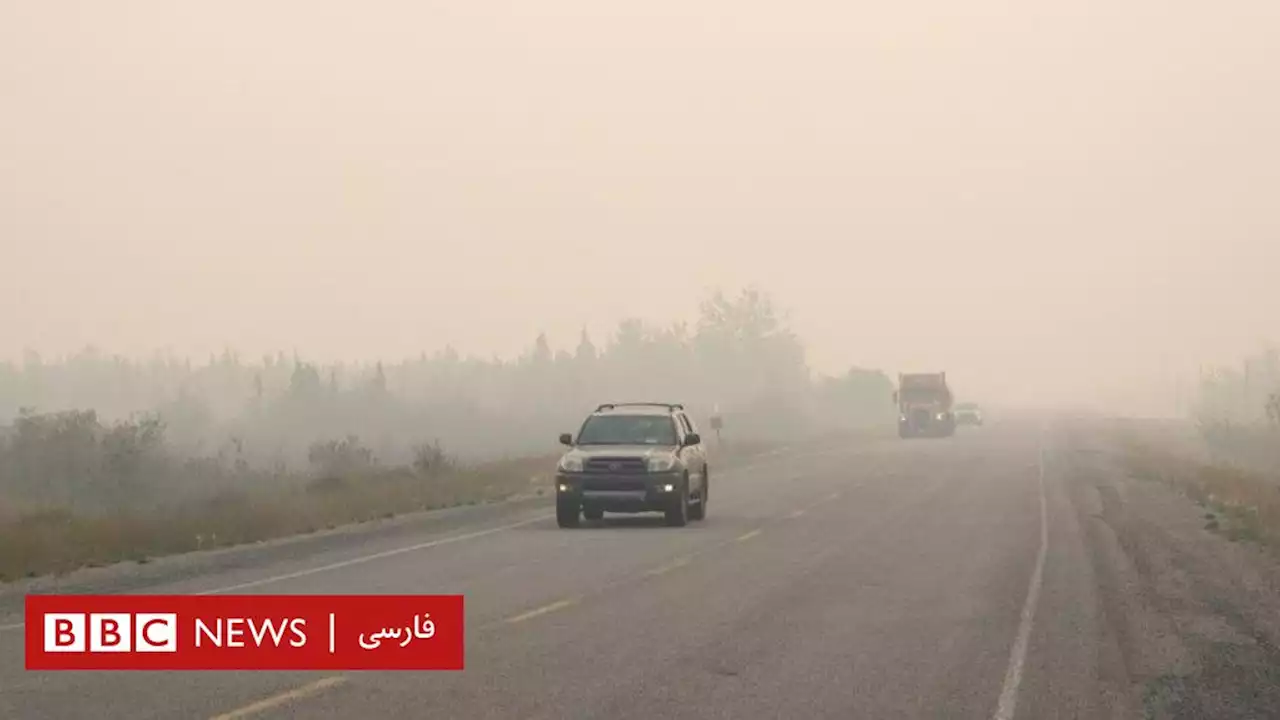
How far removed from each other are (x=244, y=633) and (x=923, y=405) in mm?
70577

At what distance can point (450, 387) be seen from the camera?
160250mm

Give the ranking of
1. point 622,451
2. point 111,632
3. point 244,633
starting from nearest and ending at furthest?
point 111,632 < point 244,633 < point 622,451

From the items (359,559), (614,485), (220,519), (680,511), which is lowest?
(359,559)

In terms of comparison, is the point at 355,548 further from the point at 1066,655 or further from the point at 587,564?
the point at 1066,655

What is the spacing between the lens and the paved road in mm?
10133

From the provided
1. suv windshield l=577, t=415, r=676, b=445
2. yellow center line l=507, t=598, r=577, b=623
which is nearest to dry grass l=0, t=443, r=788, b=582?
suv windshield l=577, t=415, r=676, b=445

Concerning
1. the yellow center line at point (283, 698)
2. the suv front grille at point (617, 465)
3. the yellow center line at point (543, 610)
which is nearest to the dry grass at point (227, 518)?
the suv front grille at point (617, 465)

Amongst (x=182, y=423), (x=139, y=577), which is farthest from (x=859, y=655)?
(x=182, y=423)

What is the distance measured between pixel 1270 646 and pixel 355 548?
1319 centimetres

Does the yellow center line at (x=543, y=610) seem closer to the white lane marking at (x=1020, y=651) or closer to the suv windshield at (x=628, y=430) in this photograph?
the white lane marking at (x=1020, y=651)

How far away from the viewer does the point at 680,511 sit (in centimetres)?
2673

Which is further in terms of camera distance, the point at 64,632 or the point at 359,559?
the point at 359,559

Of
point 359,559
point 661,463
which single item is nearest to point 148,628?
point 359,559

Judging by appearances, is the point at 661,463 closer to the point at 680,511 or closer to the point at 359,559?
the point at 680,511
